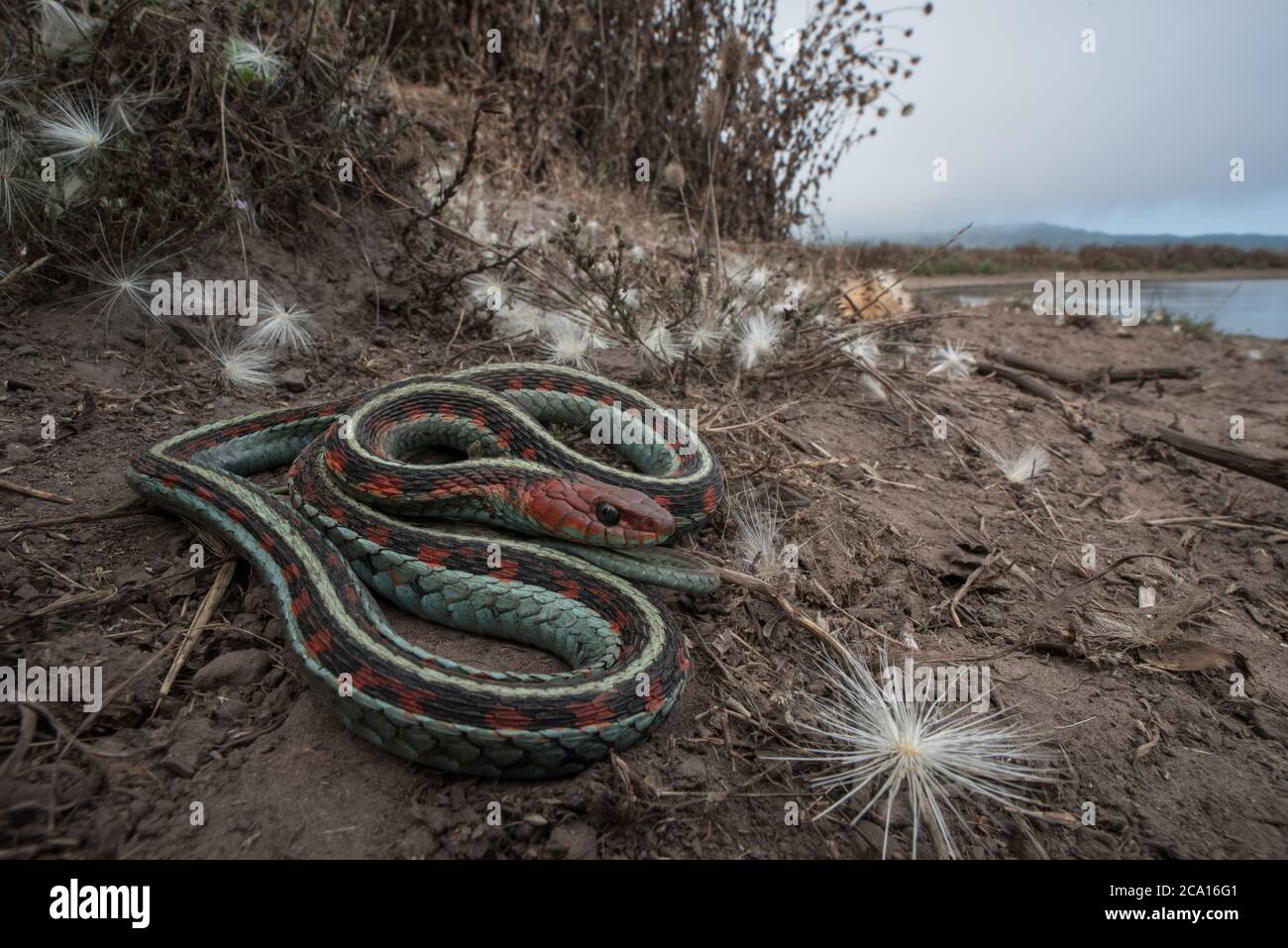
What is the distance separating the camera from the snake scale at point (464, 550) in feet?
9.84

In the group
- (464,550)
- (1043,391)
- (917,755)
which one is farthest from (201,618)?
(1043,391)

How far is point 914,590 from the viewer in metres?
4.34

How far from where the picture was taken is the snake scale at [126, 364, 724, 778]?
300cm

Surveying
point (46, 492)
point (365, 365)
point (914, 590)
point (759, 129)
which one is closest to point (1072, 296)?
point (759, 129)

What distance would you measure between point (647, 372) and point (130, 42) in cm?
499
